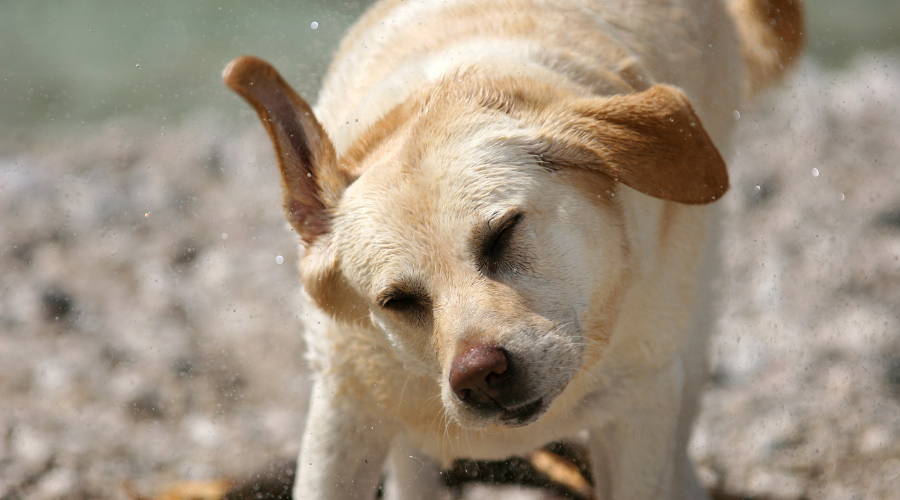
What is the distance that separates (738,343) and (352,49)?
2.57 metres

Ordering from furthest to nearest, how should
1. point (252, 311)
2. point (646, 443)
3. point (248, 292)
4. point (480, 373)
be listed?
1. point (248, 292)
2. point (252, 311)
3. point (646, 443)
4. point (480, 373)

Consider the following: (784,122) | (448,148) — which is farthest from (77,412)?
(784,122)

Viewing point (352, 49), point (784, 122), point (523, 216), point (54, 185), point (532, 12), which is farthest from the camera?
point (54, 185)

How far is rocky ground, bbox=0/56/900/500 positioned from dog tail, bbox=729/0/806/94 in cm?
32

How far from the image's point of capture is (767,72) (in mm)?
5359

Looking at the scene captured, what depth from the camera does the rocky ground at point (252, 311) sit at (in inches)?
209

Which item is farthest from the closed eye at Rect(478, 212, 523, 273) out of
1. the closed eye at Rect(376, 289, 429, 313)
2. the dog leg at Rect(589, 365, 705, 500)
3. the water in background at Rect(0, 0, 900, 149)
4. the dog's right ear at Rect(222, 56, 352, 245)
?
the water in background at Rect(0, 0, 900, 149)

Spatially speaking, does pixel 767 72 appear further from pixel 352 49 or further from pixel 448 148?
pixel 448 148

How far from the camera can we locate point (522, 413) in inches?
128

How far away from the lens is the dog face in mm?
3180

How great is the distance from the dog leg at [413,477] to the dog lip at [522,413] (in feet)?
4.70

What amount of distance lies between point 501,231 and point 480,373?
42 cm

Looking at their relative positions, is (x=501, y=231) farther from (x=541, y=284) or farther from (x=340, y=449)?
(x=340, y=449)

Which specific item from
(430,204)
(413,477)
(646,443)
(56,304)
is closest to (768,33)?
(646,443)
